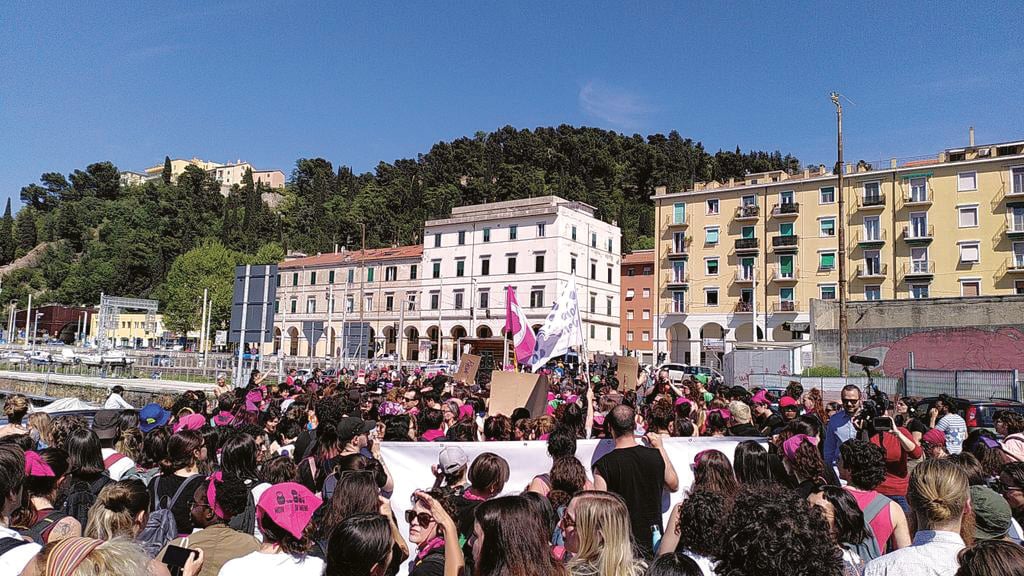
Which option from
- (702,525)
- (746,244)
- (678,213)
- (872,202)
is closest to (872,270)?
(872,202)

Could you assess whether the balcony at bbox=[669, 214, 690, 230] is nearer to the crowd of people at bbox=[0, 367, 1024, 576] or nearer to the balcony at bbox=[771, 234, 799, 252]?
the balcony at bbox=[771, 234, 799, 252]

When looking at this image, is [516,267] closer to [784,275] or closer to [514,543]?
[784,275]

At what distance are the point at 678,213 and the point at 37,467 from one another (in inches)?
2375

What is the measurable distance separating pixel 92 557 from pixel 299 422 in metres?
6.62

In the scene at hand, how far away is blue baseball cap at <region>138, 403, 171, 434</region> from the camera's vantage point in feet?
27.4

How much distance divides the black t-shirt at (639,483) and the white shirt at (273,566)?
2.32 metres

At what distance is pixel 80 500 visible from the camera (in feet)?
16.0

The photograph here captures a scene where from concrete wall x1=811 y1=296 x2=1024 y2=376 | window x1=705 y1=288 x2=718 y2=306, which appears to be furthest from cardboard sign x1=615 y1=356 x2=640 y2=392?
window x1=705 y1=288 x2=718 y2=306

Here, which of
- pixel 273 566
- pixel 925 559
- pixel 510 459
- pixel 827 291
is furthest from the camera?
pixel 827 291

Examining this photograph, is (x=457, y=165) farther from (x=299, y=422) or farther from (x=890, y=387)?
(x=299, y=422)

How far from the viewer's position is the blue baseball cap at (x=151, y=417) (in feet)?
27.4

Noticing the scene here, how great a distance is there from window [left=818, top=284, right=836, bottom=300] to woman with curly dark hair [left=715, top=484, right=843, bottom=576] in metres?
56.0

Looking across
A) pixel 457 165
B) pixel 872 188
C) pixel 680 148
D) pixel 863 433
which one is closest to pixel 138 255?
pixel 457 165

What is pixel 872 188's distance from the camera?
53.8 meters
